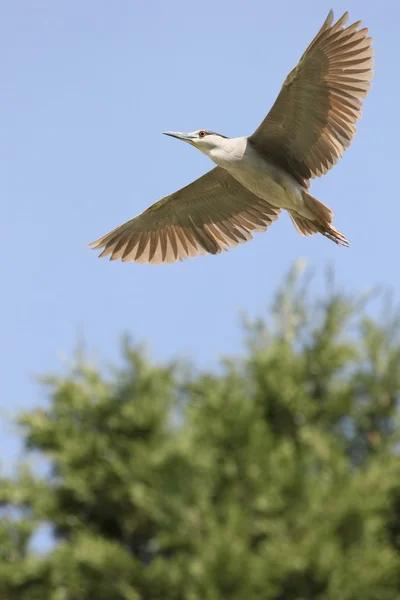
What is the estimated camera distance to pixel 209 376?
29.6 feet

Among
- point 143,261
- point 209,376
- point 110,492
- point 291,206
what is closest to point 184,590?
point 110,492

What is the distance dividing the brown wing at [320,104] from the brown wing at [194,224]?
1.16m

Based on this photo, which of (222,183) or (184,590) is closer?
(184,590)

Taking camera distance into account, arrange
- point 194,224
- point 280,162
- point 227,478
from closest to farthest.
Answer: point 227,478
point 280,162
point 194,224

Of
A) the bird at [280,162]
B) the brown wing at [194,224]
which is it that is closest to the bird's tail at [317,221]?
the bird at [280,162]

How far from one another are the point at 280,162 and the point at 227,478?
273cm

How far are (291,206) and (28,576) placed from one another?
3621 millimetres

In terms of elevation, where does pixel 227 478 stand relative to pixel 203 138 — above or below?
below

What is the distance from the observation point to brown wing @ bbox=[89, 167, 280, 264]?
34.4 ft

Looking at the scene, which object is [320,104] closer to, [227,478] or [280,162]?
[280,162]

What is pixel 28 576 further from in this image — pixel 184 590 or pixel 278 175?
pixel 278 175

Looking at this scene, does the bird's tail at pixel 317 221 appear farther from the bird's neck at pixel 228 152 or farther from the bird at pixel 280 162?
the bird's neck at pixel 228 152

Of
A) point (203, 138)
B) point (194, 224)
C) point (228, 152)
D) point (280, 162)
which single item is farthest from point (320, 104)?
point (194, 224)

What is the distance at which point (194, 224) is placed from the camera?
10.8 metres
